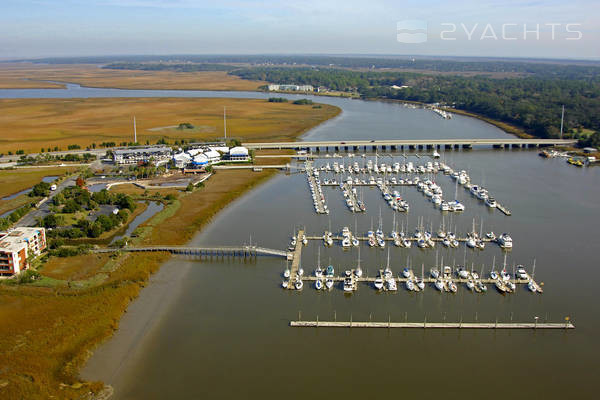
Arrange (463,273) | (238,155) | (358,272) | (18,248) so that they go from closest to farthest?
(463,273) < (358,272) < (18,248) < (238,155)

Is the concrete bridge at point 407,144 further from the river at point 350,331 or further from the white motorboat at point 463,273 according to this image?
the white motorboat at point 463,273

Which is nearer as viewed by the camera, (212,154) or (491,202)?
(491,202)

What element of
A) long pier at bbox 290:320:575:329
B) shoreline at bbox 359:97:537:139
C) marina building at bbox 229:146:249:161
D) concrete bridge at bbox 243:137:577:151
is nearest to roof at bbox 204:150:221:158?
marina building at bbox 229:146:249:161

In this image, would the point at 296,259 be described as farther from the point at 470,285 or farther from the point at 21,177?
the point at 21,177

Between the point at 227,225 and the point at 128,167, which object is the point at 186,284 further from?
the point at 128,167

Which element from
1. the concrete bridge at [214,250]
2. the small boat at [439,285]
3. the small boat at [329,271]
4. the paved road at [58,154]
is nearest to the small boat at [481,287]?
the small boat at [439,285]

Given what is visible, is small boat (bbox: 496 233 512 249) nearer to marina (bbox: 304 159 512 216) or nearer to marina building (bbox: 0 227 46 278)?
marina (bbox: 304 159 512 216)

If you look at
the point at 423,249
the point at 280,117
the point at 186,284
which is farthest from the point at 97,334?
the point at 280,117

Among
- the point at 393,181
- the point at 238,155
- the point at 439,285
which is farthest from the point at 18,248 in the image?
the point at 238,155

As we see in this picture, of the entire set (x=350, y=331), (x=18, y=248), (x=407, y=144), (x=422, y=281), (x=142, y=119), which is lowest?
(x=350, y=331)
